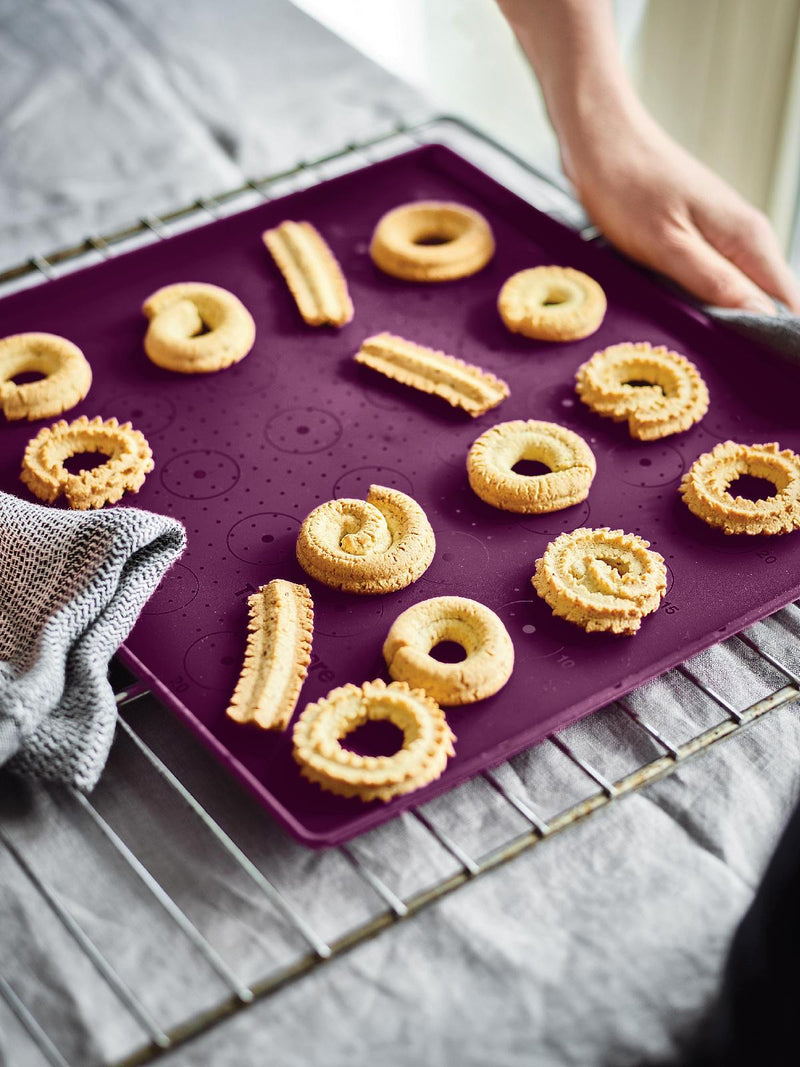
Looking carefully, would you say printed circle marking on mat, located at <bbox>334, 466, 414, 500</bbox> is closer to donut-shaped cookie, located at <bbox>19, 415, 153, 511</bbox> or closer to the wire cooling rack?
donut-shaped cookie, located at <bbox>19, 415, 153, 511</bbox>

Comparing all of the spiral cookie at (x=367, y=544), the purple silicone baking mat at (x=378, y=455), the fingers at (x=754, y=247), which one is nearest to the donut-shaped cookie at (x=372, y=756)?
the purple silicone baking mat at (x=378, y=455)

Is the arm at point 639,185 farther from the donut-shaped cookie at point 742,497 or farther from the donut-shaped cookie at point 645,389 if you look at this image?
the donut-shaped cookie at point 742,497

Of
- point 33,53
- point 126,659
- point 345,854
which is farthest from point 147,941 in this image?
point 33,53

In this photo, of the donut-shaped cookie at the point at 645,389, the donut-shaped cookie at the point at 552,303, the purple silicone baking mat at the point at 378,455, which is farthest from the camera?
the donut-shaped cookie at the point at 552,303

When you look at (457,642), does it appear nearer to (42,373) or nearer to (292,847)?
(292,847)

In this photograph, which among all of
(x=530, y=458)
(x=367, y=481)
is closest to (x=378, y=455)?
(x=367, y=481)

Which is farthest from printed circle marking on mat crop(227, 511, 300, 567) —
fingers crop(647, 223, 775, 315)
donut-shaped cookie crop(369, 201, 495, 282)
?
fingers crop(647, 223, 775, 315)

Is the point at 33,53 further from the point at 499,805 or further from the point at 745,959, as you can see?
the point at 745,959

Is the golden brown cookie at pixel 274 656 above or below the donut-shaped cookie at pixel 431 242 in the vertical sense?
below
